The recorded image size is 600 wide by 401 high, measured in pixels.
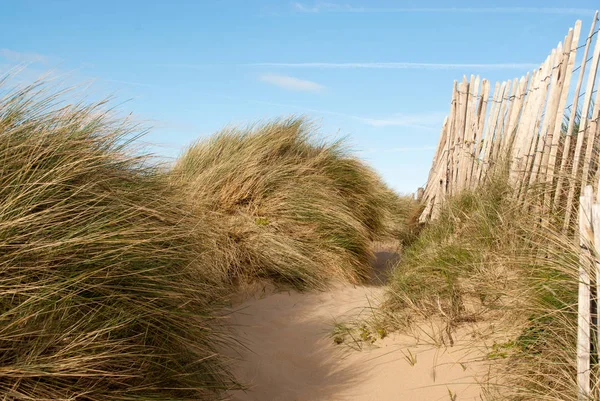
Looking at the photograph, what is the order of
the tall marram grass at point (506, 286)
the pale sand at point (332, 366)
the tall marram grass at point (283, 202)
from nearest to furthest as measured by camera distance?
the tall marram grass at point (506, 286) < the pale sand at point (332, 366) < the tall marram grass at point (283, 202)

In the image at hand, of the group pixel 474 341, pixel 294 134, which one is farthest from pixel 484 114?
pixel 474 341

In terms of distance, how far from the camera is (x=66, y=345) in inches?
94.2

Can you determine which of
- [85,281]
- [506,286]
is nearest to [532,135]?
[506,286]

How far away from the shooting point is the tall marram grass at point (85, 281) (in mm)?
2352

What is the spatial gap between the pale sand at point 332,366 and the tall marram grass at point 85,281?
374 mm

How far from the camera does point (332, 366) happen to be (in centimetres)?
379

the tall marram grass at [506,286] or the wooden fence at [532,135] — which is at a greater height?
the wooden fence at [532,135]

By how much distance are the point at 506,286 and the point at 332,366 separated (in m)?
1.37

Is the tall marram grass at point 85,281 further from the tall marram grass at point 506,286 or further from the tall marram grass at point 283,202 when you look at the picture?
the tall marram grass at point 283,202

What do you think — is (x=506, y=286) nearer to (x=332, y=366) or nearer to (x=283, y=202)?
(x=332, y=366)

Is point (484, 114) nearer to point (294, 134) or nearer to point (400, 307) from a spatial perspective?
point (294, 134)

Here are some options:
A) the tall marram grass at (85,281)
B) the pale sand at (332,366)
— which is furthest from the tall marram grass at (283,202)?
the tall marram grass at (85,281)

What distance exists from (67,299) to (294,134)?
5.04m

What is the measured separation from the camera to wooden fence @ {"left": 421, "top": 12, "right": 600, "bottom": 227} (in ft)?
14.1
